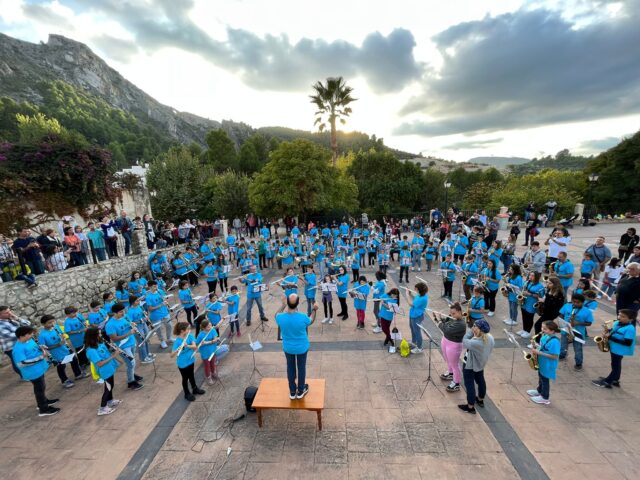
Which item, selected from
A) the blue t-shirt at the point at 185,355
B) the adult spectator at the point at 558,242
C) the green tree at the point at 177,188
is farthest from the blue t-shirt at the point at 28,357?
the green tree at the point at 177,188

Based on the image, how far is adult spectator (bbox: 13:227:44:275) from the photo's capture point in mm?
9438

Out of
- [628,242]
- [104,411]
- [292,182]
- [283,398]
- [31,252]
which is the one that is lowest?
[104,411]

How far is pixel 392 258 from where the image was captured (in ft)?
55.8

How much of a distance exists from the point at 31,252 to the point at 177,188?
55.6 ft

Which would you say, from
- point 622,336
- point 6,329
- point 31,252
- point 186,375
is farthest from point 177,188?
point 622,336

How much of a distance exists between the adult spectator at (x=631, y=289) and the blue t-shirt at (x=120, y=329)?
11.8 meters

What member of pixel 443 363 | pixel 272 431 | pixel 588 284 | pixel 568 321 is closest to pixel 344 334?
pixel 443 363

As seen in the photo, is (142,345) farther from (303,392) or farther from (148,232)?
(148,232)

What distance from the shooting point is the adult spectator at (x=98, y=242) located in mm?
11625

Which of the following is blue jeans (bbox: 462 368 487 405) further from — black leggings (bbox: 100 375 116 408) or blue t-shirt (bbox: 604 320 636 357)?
black leggings (bbox: 100 375 116 408)

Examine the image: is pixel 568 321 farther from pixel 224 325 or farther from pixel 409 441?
pixel 224 325

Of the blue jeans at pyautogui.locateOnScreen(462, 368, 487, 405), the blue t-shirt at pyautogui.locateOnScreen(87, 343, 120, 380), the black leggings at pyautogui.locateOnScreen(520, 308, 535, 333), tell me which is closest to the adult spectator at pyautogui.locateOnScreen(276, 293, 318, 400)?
the blue jeans at pyautogui.locateOnScreen(462, 368, 487, 405)

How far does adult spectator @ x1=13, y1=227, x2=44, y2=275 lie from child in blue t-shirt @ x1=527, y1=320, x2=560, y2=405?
13847 millimetres

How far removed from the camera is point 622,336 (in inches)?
221
